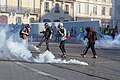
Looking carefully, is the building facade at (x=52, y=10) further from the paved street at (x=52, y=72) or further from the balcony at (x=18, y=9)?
the paved street at (x=52, y=72)

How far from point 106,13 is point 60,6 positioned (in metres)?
13.7

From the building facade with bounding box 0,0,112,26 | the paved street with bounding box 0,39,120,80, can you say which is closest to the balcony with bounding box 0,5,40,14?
the building facade with bounding box 0,0,112,26

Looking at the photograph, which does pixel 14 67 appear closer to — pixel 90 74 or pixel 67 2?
pixel 90 74

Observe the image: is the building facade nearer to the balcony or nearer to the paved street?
the balcony

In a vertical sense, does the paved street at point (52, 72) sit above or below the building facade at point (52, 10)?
below

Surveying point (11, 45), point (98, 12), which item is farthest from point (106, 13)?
point (11, 45)

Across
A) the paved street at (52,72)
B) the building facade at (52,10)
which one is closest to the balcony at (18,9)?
the building facade at (52,10)

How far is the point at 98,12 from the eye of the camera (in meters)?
80.2

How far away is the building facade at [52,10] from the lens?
65188mm

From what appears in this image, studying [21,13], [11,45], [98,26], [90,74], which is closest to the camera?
[90,74]

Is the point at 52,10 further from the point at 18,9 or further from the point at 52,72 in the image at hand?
the point at 52,72

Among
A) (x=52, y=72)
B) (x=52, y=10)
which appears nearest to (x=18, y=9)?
(x=52, y=10)

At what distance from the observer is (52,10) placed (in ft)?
234

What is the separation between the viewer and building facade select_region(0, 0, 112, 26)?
65188mm
